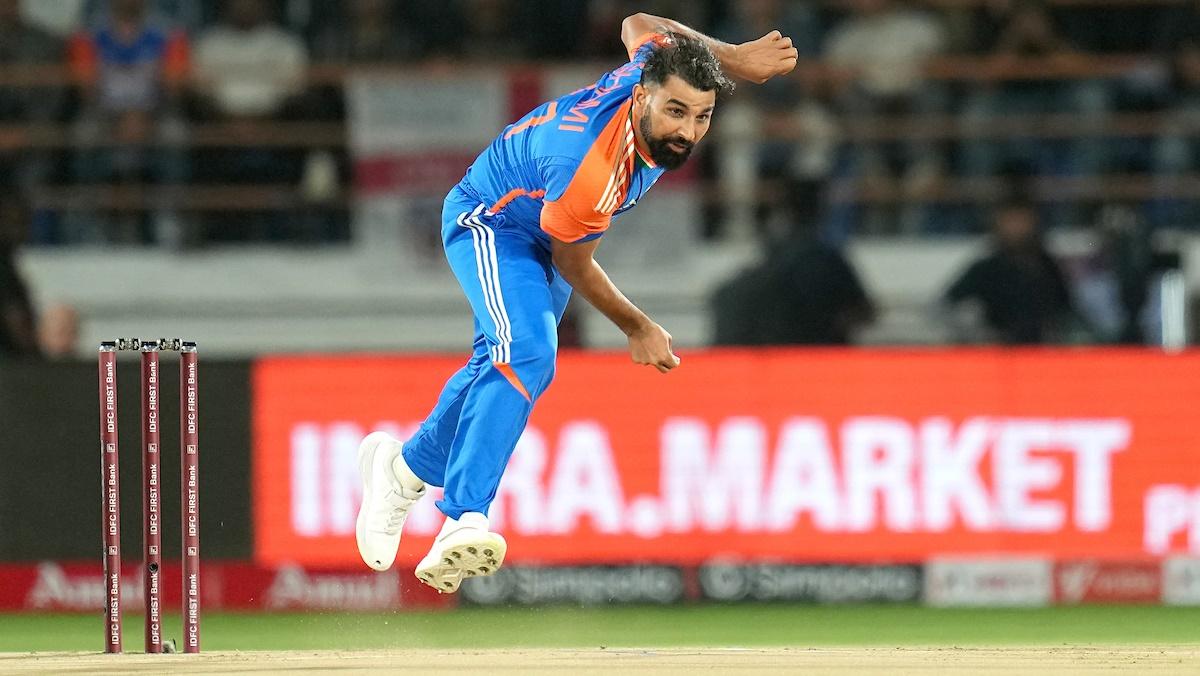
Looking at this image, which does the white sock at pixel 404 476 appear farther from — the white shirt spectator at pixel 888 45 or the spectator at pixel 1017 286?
the white shirt spectator at pixel 888 45

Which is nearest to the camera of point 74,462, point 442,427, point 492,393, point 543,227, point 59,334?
point 543,227

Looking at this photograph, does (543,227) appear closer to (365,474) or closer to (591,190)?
(591,190)

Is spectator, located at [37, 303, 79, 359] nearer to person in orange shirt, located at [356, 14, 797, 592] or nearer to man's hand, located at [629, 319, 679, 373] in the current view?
person in orange shirt, located at [356, 14, 797, 592]

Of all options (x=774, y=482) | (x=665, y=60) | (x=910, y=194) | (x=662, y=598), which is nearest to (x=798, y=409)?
(x=774, y=482)

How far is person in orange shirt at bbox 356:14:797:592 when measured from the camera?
649cm

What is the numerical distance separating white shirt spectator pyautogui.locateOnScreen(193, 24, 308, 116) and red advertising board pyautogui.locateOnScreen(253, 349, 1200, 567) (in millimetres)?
2984

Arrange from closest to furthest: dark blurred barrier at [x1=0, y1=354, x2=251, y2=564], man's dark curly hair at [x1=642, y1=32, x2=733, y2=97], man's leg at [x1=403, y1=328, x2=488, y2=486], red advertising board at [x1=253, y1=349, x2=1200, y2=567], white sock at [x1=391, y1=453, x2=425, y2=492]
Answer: man's dark curly hair at [x1=642, y1=32, x2=733, y2=97] < man's leg at [x1=403, y1=328, x2=488, y2=486] < white sock at [x1=391, y1=453, x2=425, y2=492] < dark blurred barrier at [x1=0, y1=354, x2=251, y2=564] < red advertising board at [x1=253, y1=349, x2=1200, y2=567]

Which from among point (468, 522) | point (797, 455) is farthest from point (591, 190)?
point (797, 455)

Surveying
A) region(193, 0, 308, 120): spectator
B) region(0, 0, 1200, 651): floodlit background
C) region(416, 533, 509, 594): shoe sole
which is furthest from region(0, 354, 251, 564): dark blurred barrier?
region(416, 533, 509, 594): shoe sole

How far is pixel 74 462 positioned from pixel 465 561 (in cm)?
443

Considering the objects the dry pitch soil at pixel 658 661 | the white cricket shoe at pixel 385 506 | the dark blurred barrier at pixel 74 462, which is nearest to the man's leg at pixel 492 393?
the dry pitch soil at pixel 658 661

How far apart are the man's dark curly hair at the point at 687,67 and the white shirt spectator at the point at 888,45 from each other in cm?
681

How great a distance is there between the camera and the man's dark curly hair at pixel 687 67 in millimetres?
6438

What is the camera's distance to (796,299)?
1126 cm
